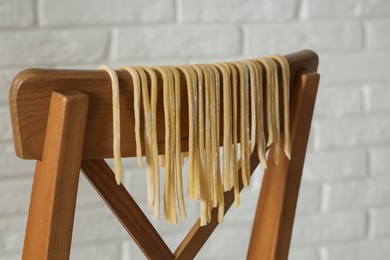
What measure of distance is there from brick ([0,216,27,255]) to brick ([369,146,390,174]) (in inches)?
27.1

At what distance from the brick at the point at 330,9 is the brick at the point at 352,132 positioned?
0.20 metres

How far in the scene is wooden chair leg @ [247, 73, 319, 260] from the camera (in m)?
0.80

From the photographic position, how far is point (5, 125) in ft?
3.84

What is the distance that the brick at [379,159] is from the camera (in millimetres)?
1484

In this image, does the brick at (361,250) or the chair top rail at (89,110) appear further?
the brick at (361,250)

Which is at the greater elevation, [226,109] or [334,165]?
[226,109]

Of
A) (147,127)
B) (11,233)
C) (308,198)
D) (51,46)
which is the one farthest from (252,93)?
(308,198)

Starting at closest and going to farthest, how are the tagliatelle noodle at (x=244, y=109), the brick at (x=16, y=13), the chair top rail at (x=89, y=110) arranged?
1. the chair top rail at (x=89, y=110)
2. the tagliatelle noodle at (x=244, y=109)
3. the brick at (x=16, y=13)

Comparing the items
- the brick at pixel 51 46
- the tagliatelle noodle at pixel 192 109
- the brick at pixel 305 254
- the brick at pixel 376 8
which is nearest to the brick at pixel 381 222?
the brick at pixel 305 254

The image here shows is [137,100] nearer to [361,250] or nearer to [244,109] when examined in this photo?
[244,109]

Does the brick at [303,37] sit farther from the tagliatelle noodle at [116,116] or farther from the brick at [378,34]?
the tagliatelle noodle at [116,116]

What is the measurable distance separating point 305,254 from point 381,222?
0.60 feet

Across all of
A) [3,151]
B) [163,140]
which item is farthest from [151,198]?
[3,151]

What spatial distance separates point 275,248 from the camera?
828mm
